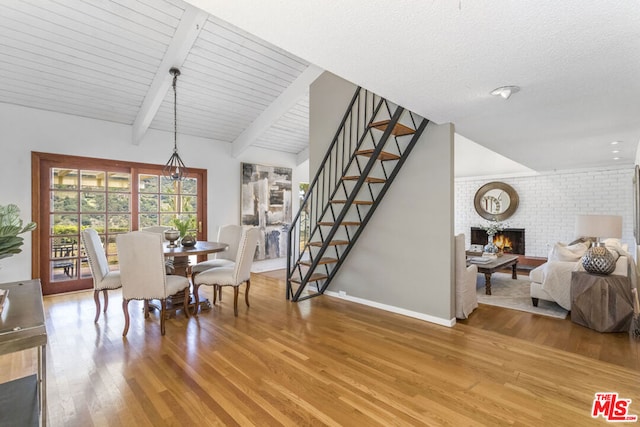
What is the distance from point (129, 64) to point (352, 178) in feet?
10.1

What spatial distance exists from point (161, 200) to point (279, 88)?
278 centimetres

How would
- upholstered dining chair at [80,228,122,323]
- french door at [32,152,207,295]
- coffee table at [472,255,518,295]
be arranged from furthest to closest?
coffee table at [472,255,518,295], french door at [32,152,207,295], upholstered dining chair at [80,228,122,323]

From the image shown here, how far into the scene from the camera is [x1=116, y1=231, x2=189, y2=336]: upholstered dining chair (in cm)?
299

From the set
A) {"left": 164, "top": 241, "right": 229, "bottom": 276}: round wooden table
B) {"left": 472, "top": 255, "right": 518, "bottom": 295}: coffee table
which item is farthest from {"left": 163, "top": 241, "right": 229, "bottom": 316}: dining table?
{"left": 472, "top": 255, "right": 518, "bottom": 295}: coffee table

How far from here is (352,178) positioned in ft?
12.3

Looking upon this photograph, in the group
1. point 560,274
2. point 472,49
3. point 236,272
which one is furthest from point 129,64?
point 560,274

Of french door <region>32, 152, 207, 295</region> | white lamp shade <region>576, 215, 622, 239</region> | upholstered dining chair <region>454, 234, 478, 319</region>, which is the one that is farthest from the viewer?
french door <region>32, 152, 207, 295</region>

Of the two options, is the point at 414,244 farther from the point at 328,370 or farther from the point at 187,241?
the point at 187,241

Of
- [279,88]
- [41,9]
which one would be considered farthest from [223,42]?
[41,9]

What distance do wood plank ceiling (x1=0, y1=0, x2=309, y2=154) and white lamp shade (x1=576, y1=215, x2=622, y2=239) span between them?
14.1 feet

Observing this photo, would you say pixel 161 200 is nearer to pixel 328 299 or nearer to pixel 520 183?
pixel 328 299

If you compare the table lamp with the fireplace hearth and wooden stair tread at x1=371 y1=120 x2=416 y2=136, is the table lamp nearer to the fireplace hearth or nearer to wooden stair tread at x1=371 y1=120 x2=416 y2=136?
wooden stair tread at x1=371 y1=120 x2=416 y2=136

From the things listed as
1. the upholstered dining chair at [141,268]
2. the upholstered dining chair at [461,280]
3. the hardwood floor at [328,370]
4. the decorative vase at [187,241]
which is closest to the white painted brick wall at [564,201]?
the hardwood floor at [328,370]

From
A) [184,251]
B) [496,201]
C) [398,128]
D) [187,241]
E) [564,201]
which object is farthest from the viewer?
[496,201]
